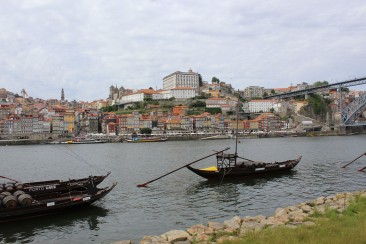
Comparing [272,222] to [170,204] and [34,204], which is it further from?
[34,204]

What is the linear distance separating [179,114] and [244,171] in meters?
103

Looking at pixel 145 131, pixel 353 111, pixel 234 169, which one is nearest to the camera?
pixel 234 169

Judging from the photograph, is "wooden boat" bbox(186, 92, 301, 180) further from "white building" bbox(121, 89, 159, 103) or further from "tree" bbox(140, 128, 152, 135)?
"white building" bbox(121, 89, 159, 103)

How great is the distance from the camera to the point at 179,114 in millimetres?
128375

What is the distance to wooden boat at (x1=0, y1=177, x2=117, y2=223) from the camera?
1445cm

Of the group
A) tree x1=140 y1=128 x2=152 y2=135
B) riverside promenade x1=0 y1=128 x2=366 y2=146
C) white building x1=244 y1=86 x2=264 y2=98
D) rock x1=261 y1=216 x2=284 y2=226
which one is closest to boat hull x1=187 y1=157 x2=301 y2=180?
rock x1=261 y1=216 x2=284 y2=226

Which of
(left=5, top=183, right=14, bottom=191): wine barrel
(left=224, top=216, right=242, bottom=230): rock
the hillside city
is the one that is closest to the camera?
(left=224, top=216, right=242, bottom=230): rock

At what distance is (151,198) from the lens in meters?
19.1

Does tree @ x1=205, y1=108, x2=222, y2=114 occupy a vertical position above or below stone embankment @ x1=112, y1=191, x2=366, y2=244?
above

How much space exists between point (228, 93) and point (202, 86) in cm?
1155

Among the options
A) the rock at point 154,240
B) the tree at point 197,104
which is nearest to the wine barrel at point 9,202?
the rock at point 154,240

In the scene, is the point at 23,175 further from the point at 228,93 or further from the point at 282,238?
the point at 228,93

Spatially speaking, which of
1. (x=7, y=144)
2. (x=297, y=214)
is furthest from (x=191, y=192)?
(x=7, y=144)

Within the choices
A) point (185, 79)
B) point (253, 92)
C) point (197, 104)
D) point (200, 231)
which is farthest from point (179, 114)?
point (200, 231)
